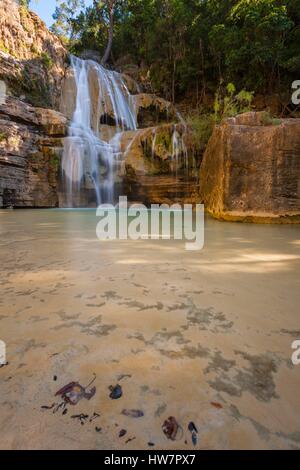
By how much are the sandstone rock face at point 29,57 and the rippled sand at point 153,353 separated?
10549 mm

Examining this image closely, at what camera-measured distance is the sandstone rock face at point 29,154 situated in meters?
7.99

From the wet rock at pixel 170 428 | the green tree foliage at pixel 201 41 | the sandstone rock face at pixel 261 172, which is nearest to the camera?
the wet rock at pixel 170 428

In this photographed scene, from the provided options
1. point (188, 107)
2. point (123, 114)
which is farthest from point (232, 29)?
point (123, 114)

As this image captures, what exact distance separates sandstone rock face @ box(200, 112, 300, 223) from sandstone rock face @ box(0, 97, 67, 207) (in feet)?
20.9

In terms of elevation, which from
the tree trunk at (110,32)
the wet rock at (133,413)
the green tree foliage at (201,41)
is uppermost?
the tree trunk at (110,32)

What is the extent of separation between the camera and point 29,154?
8.52 meters

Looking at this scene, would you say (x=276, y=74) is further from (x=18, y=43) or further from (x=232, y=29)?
(x=18, y=43)

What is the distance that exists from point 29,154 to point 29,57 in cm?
504

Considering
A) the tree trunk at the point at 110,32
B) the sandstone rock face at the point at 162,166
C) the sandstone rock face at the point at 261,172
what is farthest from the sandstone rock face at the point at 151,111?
the sandstone rock face at the point at 261,172

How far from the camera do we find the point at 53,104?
1126cm

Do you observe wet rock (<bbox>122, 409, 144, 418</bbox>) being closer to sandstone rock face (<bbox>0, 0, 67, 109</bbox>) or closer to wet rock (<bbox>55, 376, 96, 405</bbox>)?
wet rock (<bbox>55, 376, 96, 405</bbox>)

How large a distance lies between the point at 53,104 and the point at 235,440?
1315 centimetres

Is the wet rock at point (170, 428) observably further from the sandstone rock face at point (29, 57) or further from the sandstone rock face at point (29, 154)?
the sandstone rock face at point (29, 57)

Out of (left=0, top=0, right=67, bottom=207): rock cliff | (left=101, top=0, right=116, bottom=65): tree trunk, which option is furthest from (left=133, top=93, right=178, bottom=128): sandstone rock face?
(left=101, top=0, right=116, bottom=65): tree trunk
